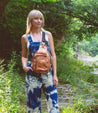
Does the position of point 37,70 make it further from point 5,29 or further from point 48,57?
point 5,29

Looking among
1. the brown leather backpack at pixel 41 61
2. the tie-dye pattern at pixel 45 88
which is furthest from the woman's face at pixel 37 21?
the tie-dye pattern at pixel 45 88

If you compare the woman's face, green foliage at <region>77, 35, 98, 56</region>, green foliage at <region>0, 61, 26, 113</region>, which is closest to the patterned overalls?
the woman's face

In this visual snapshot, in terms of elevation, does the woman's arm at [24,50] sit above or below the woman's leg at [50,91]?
above

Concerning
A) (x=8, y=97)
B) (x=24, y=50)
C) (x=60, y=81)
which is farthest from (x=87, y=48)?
(x=24, y=50)

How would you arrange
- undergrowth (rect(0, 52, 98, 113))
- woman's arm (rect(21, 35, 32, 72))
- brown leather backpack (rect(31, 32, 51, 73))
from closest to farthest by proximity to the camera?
brown leather backpack (rect(31, 32, 51, 73))
woman's arm (rect(21, 35, 32, 72))
undergrowth (rect(0, 52, 98, 113))

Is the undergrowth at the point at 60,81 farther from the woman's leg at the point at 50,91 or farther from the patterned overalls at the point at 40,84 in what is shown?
the woman's leg at the point at 50,91

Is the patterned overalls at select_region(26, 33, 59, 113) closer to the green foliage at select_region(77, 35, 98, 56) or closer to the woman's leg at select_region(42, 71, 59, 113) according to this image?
the woman's leg at select_region(42, 71, 59, 113)

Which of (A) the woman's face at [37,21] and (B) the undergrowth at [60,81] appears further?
(B) the undergrowth at [60,81]

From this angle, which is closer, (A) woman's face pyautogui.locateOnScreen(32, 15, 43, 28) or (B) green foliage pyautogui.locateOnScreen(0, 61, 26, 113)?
(A) woman's face pyautogui.locateOnScreen(32, 15, 43, 28)

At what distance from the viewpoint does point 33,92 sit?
264cm

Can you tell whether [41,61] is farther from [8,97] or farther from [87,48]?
[87,48]

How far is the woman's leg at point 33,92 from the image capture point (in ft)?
8.55

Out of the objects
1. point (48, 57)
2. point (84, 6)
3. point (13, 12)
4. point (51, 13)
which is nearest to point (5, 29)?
point (13, 12)

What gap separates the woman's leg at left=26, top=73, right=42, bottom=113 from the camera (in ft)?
8.55
